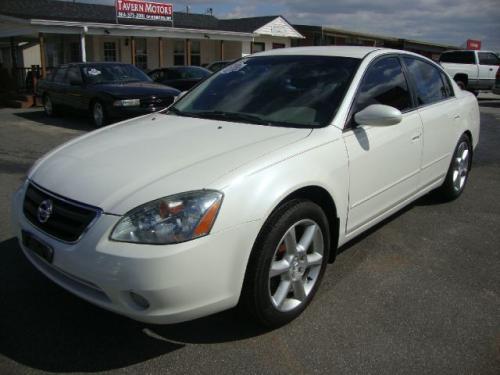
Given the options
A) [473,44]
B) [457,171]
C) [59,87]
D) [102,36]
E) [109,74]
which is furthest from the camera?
[473,44]

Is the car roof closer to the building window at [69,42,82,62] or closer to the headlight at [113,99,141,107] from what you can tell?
the headlight at [113,99,141,107]

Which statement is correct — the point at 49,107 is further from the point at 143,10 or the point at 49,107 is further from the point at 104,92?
the point at 143,10

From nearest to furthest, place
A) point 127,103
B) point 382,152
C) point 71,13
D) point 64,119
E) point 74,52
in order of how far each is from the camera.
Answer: point 382,152 → point 127,103 → point 64,119 → point 71,13 → point 74,52

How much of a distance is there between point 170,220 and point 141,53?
25264 mm

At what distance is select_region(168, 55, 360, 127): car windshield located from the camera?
3.32 m

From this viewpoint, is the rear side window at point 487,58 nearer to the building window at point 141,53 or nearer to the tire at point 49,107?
the tire at point 49,107

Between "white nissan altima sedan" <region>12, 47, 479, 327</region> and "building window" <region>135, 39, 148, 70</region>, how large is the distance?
2304cm

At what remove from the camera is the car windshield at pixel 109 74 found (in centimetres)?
1164

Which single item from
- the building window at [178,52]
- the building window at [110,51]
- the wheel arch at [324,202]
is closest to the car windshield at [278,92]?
the wheel arch at [324,202]

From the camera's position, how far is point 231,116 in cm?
350

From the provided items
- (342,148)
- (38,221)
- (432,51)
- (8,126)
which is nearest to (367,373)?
(342,148)

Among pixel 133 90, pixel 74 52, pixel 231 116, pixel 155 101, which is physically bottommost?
pixel 155 101

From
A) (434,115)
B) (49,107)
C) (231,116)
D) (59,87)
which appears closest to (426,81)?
(434,115)

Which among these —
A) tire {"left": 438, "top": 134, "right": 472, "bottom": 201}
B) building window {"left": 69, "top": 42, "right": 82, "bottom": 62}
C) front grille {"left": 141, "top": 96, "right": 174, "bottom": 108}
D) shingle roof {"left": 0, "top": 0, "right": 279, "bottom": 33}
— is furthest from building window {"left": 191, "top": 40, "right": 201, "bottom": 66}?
tire {"left": 438, "top": 134, "right": 472, "bottom": 201}
